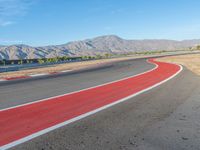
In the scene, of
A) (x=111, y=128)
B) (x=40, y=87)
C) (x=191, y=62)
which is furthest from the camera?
(x=191, y=62)

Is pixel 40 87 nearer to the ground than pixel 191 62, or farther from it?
farther from it

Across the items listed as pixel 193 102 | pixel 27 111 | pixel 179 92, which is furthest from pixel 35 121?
pixel 179 92

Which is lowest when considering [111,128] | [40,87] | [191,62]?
[191,62]

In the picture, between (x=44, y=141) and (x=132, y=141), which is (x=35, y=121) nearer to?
(x=44, y=141)

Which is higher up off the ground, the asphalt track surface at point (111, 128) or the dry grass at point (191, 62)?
the asphalt track surface at point (111, 128)

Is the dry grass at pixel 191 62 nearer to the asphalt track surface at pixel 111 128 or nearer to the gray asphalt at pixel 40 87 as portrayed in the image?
the gray asphalt at pixel 40 87

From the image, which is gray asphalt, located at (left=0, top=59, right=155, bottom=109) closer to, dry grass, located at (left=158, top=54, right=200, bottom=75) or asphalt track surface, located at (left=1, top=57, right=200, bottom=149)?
asphalt track surface, located at (left=1, top=57, right=200, bottom=149)

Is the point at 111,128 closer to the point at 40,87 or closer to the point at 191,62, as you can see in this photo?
the point at 40,87

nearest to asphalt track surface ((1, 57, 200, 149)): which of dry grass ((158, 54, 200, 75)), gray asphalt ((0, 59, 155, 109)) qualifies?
gray asphalt ((0, 59, 155, 109))

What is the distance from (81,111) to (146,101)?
2.25 meters

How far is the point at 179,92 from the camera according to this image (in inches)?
393

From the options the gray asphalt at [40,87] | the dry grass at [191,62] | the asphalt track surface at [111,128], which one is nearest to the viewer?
the asphalt track surface at [111,128]

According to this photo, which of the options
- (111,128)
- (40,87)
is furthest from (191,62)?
(111,128)

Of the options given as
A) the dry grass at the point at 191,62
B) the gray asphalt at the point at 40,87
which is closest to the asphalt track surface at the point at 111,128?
the gray asphalt at the point at 40,87
